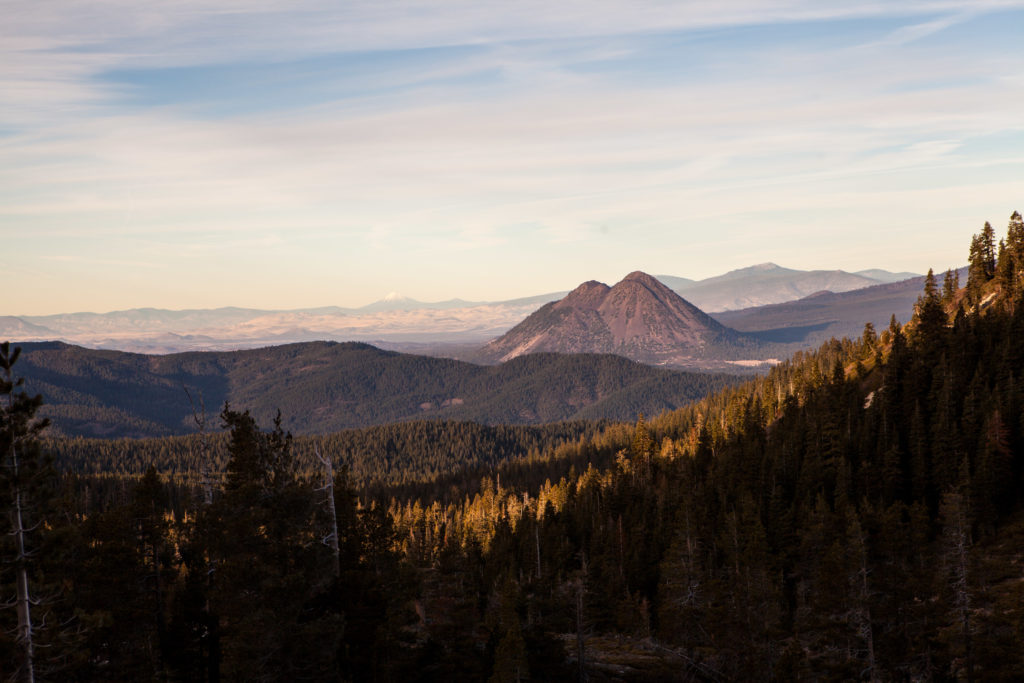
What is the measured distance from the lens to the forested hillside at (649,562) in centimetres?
3484

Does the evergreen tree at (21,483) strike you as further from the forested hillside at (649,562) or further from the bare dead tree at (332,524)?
the bare dead tree at (332,524)

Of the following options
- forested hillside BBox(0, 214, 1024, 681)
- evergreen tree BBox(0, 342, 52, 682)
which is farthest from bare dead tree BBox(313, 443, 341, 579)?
evergreen tree BBox(0, 342, 52, 682)

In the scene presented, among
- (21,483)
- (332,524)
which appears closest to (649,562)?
(332,524)

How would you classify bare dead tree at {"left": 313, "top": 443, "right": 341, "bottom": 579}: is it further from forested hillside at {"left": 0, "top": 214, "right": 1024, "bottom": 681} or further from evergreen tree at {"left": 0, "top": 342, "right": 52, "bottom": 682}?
evergreen tree at {"left": 0, "top": 342, "right": 52, "bottom": 682}

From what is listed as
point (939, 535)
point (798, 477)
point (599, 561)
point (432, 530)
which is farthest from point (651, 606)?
point (432, 530)

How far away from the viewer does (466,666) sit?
4703cm

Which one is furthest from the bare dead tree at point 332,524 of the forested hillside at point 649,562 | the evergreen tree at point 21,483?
the evergreen tree at point 21,483

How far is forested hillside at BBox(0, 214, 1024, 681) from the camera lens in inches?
1372

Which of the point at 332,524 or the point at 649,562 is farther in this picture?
the point at 649,562

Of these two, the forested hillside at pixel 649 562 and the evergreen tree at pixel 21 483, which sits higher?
the evergreen tree at pixel 21 483

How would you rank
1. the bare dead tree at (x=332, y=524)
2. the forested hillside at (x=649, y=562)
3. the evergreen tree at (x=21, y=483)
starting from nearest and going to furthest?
the evergreen tree at (x=21, y=483)
the forested hillside at (x=649, y=562)
the bare dead tree at (x=332, y=524)

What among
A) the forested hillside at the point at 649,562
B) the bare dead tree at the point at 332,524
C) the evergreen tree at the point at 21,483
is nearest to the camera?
the evergreen tree at the point at 21,483

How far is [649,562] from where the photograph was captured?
302ft

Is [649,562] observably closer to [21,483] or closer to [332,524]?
[332,524]
